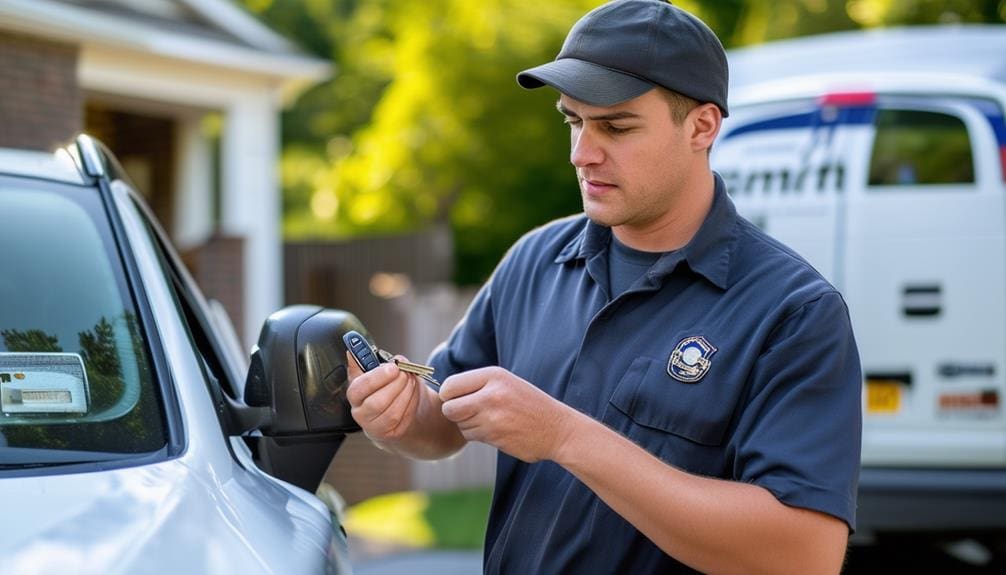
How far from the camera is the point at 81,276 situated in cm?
260

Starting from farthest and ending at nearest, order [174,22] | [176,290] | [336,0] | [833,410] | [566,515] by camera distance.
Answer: [336,0] < [174,22] < [176,290] < [566,515] < [833,410]

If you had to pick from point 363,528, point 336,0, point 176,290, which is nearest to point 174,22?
point 363,528

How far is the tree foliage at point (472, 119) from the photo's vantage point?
17.1 m

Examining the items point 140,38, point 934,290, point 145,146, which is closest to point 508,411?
point 934,290

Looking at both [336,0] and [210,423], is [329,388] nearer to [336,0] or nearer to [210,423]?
[210,423]

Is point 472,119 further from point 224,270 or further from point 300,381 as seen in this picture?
point 300,381

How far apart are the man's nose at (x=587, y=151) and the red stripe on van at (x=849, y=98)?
4.28 m

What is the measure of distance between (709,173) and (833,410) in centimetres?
57

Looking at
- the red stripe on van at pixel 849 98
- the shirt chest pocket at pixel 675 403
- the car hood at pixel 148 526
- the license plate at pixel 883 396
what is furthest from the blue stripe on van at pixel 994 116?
the car hood at pixel 148 526

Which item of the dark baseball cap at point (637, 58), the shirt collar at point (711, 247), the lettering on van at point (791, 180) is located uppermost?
the dark baseball cap at point (637, 58)

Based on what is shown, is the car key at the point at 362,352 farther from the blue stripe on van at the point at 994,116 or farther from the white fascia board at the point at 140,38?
the white fascia board at the point at 140,38

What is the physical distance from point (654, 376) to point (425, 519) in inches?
367

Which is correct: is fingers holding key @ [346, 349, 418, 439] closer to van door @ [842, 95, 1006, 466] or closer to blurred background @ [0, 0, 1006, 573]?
blurred background @ [0, 0, 1006, 573]

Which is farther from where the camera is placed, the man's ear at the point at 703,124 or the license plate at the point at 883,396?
the license plate at the point at 883,396
